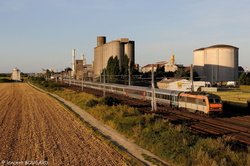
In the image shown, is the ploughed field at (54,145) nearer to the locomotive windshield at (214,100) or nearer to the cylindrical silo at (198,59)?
the locomotive windshield at (214,100)

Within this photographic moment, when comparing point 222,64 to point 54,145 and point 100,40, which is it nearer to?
point 100,40

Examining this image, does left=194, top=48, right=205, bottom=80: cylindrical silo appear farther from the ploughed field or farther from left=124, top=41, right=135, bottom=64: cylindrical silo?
the ploughed field

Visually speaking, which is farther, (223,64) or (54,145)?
(223,64)

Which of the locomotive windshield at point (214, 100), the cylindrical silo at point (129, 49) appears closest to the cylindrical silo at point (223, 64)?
the cylindrical silo at point (129, 49)

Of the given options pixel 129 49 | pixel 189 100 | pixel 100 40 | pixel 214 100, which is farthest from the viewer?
pixel 100 40

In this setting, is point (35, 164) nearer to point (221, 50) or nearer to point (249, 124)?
point (249, 124)

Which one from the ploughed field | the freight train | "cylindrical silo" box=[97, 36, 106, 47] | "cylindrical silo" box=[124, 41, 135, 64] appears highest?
"cylindrical silo" box=[97, 36, 106, 47]

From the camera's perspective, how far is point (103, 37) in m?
156

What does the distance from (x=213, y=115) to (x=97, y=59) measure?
120 metres

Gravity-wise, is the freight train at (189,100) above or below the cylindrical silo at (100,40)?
below

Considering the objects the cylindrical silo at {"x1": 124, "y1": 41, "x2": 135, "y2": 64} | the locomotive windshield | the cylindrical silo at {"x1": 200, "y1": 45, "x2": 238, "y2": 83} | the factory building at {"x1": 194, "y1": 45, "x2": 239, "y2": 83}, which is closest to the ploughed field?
the locomotive windshield

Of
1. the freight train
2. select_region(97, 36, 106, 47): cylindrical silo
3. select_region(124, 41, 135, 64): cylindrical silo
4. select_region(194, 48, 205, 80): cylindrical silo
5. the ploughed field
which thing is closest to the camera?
the ploughed field

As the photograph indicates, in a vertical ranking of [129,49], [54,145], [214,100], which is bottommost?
[54,145]

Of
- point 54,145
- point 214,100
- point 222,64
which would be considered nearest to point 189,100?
point 214,100
